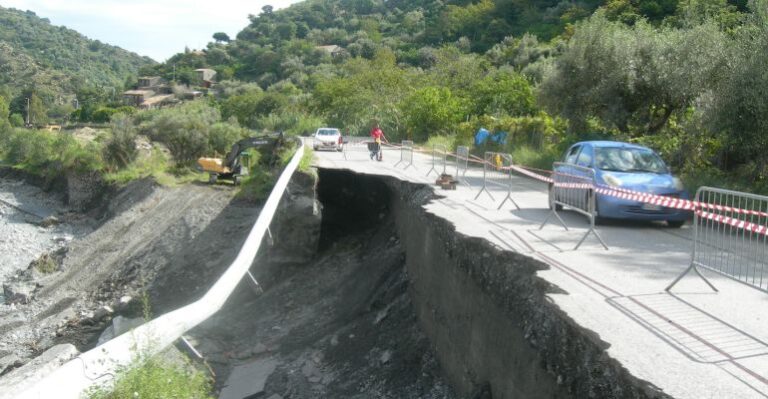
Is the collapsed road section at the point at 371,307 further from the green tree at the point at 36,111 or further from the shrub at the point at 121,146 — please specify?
the green tree at the point at 36,111

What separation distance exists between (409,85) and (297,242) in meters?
39.4

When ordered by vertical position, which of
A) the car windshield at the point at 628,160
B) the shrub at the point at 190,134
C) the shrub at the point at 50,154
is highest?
the car windshield at the point at 628,160

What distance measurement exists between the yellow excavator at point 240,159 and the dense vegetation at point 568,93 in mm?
9613

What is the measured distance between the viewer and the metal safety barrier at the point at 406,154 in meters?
25.4

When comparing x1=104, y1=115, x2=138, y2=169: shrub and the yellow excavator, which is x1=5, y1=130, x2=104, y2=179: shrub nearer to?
x1=104, y1=115, x2=138, y2=169: shrub

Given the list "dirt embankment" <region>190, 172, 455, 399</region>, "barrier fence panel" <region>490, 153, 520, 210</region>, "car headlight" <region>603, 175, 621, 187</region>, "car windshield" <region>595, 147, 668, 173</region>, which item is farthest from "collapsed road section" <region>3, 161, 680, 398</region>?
"car windshield" <region>595, 147, 668, 173</region>

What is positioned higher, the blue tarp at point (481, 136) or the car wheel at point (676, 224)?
the blue tarp at point (481, 136)

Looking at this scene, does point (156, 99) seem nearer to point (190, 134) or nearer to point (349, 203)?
point (190, 134)

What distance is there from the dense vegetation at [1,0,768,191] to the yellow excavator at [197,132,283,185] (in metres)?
9.61

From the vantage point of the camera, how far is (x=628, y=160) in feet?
45.0

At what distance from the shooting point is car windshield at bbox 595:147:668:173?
44.3ft

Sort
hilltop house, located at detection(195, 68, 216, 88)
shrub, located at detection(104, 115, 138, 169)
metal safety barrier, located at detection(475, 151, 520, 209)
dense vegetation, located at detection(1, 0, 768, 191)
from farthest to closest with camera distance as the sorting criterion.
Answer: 1. hilltop house, located at detection(195, 68, 216, 88)
2. shrub, located at detection(104, 115, 138, 169)
3. metal safety barrier, located at detection(475, 151, 520, 209)
4. dense vegetation, located at detection(1, 0, 768, 191)

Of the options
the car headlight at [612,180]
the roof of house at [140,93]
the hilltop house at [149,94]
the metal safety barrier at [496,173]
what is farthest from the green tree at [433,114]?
the roof of house at [140,93]

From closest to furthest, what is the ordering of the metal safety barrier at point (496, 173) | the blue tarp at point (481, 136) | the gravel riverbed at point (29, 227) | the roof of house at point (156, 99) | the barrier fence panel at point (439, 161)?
the metal safety barrier at point (496, 173) < the barrier fence panel at point (439, 161) < the blue tarp at point (481, 136) < the gravel riverbed at point (29, 227) < the roof of house at point (156, 99)
